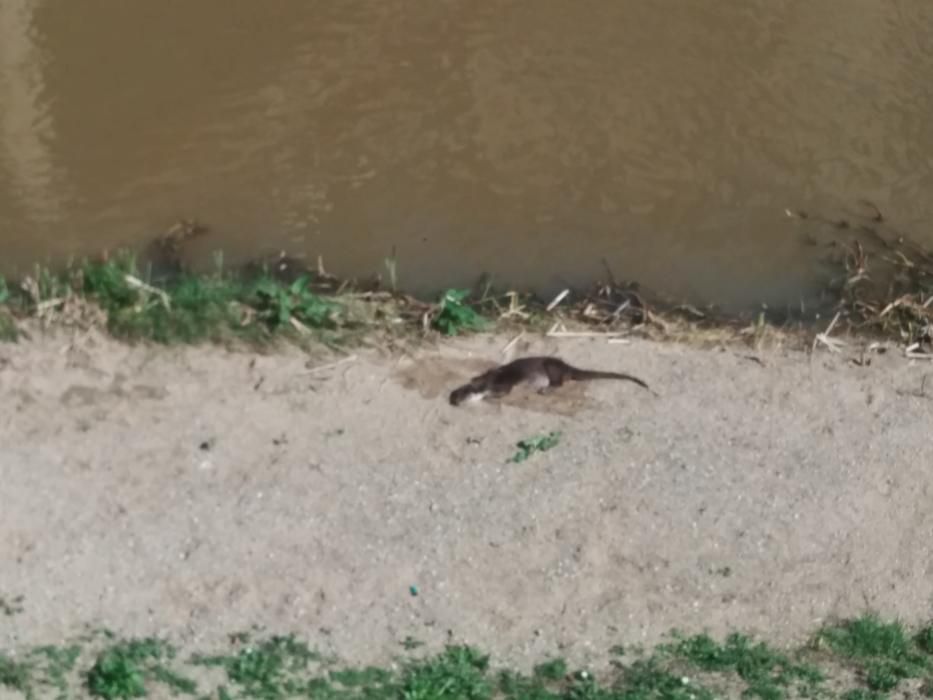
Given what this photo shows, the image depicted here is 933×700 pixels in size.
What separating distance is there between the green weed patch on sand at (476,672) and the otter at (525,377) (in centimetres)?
171

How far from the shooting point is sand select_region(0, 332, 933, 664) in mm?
5820

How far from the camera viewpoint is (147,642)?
547 cm

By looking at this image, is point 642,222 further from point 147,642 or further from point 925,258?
point 147,642

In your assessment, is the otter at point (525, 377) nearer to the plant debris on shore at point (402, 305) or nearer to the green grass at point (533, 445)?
the green grass at point (533, 445)

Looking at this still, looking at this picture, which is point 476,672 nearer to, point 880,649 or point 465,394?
point 880,649

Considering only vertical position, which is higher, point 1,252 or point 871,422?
point 1,252

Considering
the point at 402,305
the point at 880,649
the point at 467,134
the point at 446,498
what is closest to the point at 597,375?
the point at 402,305

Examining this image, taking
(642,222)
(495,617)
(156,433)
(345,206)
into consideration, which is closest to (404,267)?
(345,206)

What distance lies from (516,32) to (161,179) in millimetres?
2862

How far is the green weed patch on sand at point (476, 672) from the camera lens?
208 inches

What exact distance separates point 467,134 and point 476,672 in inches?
176

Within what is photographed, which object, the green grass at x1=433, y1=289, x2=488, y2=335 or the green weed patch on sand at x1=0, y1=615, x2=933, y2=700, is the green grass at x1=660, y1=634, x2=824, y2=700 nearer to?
the green weed patch on sand at x1=0, y1=615, x2=933, y2=700

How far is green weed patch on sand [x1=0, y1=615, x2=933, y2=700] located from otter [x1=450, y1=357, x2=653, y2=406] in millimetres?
1707

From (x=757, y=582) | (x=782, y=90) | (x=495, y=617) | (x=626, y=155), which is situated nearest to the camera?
(x=495, y=617)
